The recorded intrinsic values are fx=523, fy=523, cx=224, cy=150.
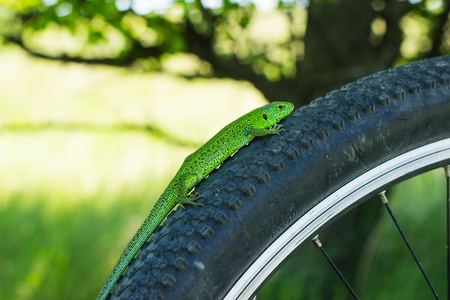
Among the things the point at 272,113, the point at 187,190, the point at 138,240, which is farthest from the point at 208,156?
the point at 138,240

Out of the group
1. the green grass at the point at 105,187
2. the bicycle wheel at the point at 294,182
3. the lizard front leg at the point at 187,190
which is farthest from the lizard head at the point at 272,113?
the green grass at the point at 105,187

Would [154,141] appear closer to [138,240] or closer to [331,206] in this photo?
[138,240]

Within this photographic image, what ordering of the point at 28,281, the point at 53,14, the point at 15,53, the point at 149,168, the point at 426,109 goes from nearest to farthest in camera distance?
the point at 426,109, the point at 53,14, the point at 28,281, the point at 149,168, the point at 15,53

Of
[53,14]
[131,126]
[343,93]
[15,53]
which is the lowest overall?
[343,93]

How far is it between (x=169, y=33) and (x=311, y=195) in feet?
7.51

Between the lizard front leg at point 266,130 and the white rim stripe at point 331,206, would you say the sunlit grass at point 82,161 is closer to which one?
the lizard front leg at point 266,130

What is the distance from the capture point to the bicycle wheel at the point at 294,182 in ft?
4.65

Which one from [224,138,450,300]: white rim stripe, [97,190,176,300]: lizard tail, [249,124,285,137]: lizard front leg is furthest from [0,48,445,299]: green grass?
[224,138,450,300]: white rim stripe

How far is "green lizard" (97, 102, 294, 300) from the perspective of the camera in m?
1.87

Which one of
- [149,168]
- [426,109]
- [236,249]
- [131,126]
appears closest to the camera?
[236,249]

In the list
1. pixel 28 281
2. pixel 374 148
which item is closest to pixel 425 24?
pixel 374 148

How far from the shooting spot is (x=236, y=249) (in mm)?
1449

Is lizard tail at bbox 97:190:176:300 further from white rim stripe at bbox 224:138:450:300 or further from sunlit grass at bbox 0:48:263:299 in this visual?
sunlit grass at bbox 0:48:263:299

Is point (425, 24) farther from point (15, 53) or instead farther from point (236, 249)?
point (15, 53)
